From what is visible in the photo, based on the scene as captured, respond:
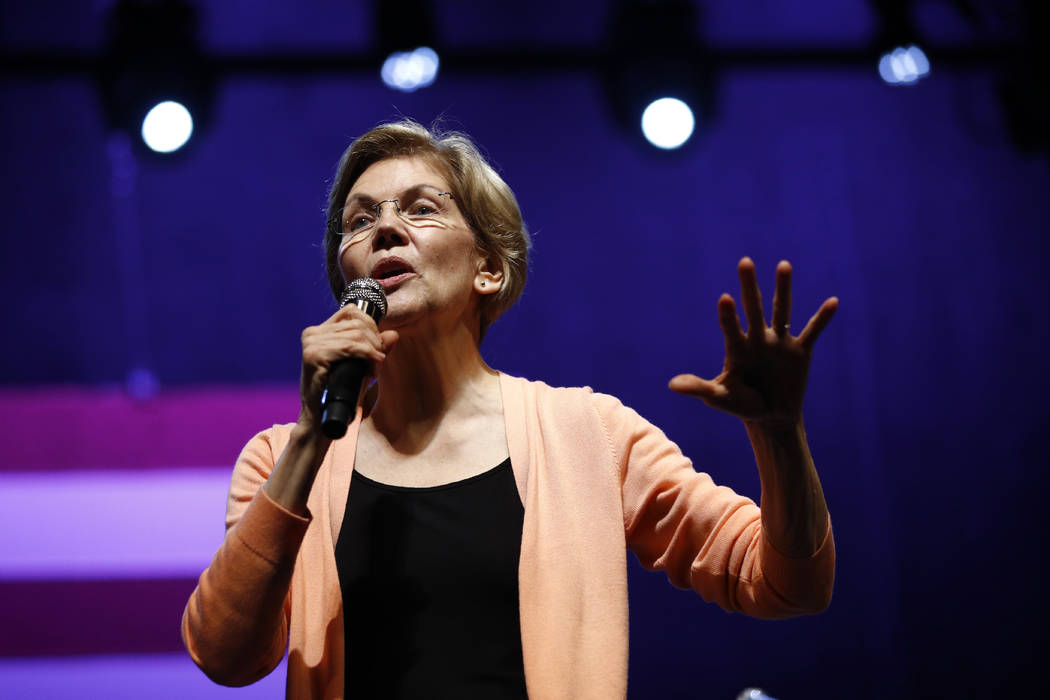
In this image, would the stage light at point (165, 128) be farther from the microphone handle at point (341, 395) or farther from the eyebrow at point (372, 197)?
the microphone handle at point (341, 395)

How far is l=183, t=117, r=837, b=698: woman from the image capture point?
1159 millimetres

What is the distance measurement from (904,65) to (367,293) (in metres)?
2.50

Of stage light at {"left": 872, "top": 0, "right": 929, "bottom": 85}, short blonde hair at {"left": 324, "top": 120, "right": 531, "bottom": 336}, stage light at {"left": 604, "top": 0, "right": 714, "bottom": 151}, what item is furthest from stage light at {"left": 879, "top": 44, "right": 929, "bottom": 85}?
short blonde hair at {"left": 324, "top": 120, "right": 531, "bottom": 336}

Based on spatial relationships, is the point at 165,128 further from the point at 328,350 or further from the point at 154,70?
the point at 328,350

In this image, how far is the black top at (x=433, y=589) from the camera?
1.23 m

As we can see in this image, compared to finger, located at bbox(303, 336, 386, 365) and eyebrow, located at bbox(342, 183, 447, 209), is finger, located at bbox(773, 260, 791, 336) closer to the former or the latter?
finger, located at bbox(303, 336, 386, 365)

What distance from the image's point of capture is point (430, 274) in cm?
150

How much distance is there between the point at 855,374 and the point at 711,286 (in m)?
0.51

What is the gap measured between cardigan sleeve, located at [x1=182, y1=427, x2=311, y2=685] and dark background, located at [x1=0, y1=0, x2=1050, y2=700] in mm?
1590

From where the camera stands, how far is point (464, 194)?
5.43 ft

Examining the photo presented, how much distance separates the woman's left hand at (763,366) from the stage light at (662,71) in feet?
6.51

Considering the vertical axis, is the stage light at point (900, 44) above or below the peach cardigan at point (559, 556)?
above

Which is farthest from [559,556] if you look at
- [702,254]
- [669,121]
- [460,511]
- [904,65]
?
[904,65]

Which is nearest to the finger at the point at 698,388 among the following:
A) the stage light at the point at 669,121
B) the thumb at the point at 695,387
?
the thumb at the point at 695,387
